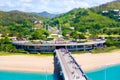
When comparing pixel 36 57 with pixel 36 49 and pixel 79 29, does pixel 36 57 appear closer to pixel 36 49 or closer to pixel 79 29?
pixel 36 49

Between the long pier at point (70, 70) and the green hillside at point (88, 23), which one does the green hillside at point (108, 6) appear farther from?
the long pier at point (70, 70)

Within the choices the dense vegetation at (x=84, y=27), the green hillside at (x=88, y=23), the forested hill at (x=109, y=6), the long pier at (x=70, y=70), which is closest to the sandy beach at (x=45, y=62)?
the long pier at (x=70, y=70)

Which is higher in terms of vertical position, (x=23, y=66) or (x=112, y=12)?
(x=112, y=12)

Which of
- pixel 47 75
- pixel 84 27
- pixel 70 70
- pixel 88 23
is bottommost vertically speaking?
pixel 47 75

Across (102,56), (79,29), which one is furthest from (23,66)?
(79,29)

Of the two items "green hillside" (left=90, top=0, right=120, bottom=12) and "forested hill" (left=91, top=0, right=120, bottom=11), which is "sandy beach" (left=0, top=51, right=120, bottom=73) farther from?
"forested hill" (left=91, top=0, right=120, bottom=11)

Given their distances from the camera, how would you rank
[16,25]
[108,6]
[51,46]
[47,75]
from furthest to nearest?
[108,6] → [16,25] → [51,46] → [47,75]

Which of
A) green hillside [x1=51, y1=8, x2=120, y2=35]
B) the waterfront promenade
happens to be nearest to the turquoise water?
the waterfront promenade

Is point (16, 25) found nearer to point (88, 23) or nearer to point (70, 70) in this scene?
point (88, 23)

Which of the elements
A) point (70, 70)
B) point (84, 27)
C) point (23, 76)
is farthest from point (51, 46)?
point (84, 27)
